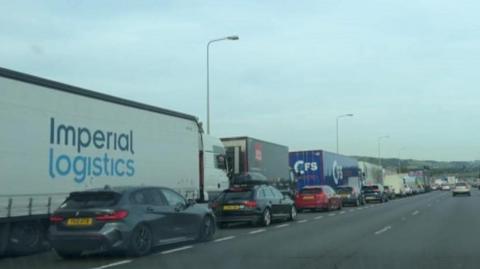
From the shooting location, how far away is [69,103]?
1382 centimetres

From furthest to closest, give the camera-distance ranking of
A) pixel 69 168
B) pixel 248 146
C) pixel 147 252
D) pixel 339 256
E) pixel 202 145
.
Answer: pixel 248 146
pixel 202 145
pixel 69 168
pixel 147 252
pixel 339 256

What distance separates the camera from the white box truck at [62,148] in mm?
12156

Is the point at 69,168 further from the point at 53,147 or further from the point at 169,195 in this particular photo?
the point at 169,195

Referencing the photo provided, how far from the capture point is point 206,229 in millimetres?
15414

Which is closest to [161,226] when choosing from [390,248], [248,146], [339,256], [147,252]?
[147,252]

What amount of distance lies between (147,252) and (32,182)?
107 inches

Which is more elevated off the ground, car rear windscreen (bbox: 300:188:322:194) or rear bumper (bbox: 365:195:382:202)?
car rear windscreen (bbox: 300:188:322:194)

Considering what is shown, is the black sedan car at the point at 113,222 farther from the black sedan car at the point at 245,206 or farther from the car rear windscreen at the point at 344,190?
the car rear windscreen at the point at 344,190

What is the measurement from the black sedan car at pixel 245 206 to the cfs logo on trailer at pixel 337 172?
21886mm

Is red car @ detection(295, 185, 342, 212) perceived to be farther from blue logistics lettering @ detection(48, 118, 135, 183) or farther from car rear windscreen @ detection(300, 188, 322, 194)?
blue logistics lettering @ detection(48, 118, 135, 183)

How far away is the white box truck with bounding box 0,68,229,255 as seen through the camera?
479 inches

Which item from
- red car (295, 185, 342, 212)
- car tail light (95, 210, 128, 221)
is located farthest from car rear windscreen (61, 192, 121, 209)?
red car (295, 185, 342, 212)

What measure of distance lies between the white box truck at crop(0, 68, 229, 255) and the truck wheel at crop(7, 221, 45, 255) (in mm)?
21

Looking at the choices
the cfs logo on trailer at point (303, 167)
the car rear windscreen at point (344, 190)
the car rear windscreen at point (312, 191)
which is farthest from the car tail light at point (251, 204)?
the car rear windscreen at point (344, 190)
